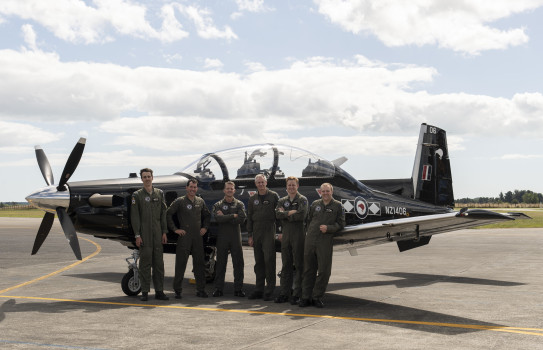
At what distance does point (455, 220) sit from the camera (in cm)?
835

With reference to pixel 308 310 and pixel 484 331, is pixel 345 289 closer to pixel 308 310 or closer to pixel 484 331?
pixel 308 310

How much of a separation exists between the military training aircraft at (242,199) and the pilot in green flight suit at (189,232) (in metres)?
0.65

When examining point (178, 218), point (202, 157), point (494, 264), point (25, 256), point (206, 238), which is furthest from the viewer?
point (25, 256)

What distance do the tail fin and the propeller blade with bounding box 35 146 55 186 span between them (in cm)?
817

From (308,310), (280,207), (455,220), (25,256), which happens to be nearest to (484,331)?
(455,220)

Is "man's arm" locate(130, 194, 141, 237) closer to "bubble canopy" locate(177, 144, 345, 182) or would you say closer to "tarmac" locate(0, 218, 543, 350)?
"tarmac" locate(0, 218, 543, 350)

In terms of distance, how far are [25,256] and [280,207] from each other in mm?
11460

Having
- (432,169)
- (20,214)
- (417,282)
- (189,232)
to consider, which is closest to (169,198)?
(189,232)

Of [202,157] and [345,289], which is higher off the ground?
[202,157]

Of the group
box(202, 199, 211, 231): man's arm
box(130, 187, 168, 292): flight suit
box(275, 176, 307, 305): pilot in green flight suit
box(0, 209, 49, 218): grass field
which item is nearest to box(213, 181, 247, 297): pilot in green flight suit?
box(202, 199, 211, 231): man's arm

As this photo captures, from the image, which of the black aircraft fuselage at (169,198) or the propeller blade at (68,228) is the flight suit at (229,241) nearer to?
the black aircraft fuselage at (169,198)

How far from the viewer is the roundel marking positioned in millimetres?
11023

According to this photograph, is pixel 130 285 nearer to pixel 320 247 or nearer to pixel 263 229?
pixel 263 229

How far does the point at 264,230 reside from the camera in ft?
30.5
